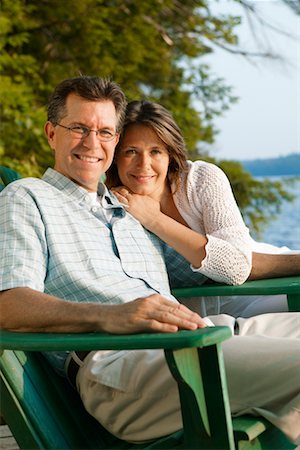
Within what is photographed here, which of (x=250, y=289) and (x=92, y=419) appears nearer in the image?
(x=92, y=419)

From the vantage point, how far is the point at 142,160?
119 inches

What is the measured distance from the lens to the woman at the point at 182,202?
2.96m

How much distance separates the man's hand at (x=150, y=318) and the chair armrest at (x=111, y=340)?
0.04 m

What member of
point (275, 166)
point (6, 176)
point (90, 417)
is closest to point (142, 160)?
Result: point (6, 176)

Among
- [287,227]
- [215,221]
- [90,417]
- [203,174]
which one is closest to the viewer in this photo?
[90,417]

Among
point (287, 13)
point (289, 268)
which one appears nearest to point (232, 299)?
point (289, 268)

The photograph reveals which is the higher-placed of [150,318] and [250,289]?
[150,318]

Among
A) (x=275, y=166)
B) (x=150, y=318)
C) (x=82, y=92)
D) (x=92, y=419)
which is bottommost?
(x=275, y=166)

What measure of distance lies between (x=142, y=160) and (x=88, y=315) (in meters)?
1.05

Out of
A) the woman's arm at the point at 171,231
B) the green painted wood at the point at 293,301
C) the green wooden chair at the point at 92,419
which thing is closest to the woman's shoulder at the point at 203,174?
the woman's arm at the point at 171,231

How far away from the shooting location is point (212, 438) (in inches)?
80.0

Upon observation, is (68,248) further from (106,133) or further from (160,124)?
(160,124)

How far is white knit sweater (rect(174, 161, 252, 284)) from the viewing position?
2.96 meters

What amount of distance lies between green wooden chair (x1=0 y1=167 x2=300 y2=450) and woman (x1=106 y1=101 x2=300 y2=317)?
29.3 inches
